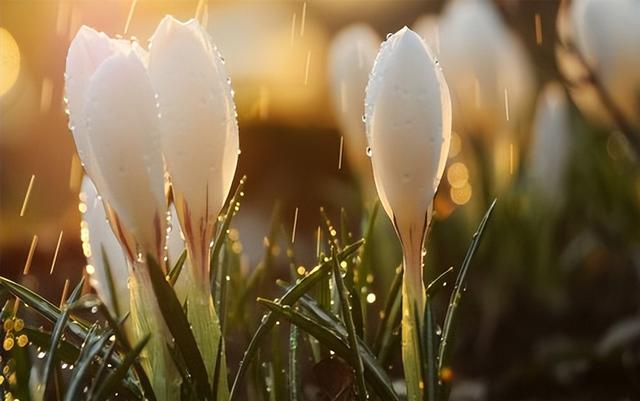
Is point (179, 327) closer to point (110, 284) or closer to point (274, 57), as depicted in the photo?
point (110, 284)

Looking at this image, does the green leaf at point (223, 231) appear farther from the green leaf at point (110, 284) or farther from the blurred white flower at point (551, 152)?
the blurred white flower at point (551, 152)

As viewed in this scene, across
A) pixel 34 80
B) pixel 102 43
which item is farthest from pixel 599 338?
pixel 34 80

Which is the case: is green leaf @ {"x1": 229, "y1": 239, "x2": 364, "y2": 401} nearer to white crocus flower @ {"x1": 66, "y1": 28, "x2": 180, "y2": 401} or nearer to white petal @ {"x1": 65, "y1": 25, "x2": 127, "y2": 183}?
white crocus flower @ {"x1": 66, "y1": 28, "x2": 180, "y2": 401}

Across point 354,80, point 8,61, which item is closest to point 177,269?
point 354,80

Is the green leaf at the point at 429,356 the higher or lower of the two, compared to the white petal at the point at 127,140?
lower

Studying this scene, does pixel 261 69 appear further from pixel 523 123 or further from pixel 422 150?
pixel 422 150

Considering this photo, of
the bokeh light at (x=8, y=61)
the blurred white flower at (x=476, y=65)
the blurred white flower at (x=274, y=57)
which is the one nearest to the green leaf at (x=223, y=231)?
the blurred white flower at (x=476, y=65)
